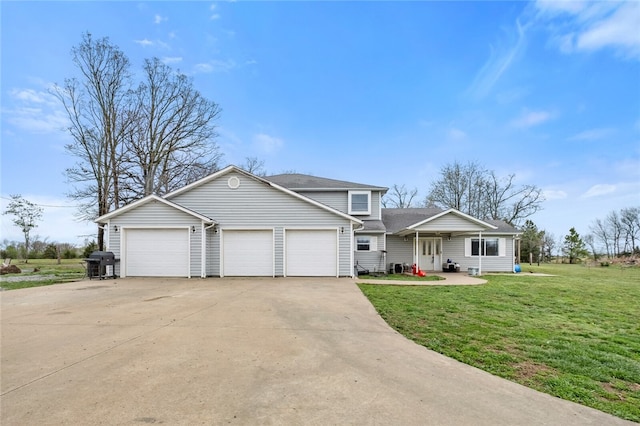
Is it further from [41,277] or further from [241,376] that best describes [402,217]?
[41,277]

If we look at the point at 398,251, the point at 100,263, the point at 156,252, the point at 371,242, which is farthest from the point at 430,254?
the point at 100,263

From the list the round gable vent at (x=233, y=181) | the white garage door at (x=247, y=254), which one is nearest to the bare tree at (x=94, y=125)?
the round gable vent at (x=233, y=181)

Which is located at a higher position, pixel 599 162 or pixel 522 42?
pixel 522 42

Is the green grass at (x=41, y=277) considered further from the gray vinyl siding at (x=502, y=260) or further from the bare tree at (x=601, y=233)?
the bare tree at (x=601, y=233)

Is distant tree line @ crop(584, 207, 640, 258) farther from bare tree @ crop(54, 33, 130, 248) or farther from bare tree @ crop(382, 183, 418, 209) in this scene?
bare tree @ crop(54, 33, 130, 248)

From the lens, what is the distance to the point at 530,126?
19.2 m

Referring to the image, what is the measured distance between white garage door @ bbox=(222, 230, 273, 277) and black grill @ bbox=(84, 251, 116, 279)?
4660 millimetres

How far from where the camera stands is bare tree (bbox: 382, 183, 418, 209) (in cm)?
3819

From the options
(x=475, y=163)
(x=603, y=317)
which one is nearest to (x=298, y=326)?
(x=603, y=317)

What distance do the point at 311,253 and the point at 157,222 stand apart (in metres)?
6.97

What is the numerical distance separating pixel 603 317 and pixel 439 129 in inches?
665

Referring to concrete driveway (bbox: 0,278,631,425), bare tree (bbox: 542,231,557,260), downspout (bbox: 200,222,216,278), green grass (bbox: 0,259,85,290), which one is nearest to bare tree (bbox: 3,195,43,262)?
green grass (bbox: 0,259,85,290)

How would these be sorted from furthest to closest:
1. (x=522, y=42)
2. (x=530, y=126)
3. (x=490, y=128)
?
(x=490, y=128) → (x=530, y=126) → (x=522, y=42)

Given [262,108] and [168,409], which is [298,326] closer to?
[168,409]
